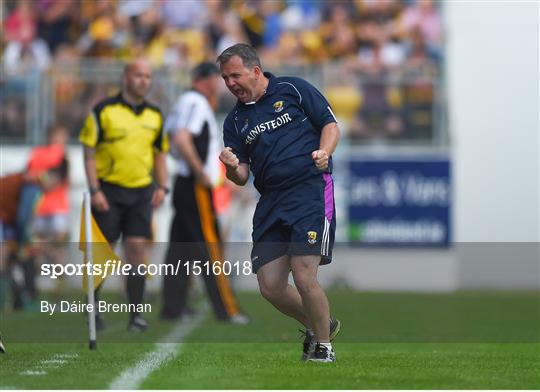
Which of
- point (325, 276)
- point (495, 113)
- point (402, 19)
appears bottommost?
point (325, 276)

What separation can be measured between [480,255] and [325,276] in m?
2.40

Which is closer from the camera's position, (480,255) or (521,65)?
(480,255)

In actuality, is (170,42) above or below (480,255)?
above

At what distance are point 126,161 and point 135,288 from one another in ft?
3.46

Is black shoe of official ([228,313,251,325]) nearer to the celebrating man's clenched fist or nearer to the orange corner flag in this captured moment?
the orange corner flag

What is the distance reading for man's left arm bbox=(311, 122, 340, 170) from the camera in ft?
26.2

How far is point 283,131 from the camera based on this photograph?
8.32 metres

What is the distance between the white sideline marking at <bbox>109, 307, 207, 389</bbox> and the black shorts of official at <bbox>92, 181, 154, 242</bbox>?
0.92m

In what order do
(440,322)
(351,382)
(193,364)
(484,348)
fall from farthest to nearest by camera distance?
(440,322), (484,348), (193,364), (351,382)

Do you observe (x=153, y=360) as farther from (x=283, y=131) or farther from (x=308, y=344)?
(x=283, y=131)

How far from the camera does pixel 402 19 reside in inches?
862

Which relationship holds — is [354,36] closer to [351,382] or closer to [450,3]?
[450,3]

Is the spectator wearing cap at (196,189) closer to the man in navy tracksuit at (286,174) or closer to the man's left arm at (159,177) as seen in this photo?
the man's left arm at (159,177)

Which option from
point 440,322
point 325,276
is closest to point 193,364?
point 440,322
